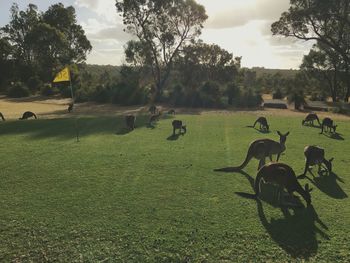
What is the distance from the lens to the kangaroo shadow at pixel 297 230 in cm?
667

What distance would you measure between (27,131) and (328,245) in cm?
1696

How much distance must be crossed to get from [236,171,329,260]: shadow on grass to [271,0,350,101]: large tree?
31758mm

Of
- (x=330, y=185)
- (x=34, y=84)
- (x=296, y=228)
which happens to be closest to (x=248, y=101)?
(x=330, y=185)

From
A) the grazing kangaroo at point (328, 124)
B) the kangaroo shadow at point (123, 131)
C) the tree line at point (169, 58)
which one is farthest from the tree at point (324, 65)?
the kangaroo shadow at point (123, 131)

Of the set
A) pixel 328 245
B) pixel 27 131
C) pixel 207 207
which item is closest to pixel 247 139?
pixel 207 207

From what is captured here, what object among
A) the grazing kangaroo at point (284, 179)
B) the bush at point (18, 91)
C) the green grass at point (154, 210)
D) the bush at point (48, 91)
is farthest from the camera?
the bush at point (48, 91)

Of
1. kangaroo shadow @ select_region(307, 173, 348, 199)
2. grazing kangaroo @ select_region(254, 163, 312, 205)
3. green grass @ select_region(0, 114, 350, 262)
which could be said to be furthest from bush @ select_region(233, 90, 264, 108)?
grazing kangaroo @ select_region(254, 163, 312, 205)

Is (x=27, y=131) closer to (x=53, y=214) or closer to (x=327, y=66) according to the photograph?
(x=53, y=214)

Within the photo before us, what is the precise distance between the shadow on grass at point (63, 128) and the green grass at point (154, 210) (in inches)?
154

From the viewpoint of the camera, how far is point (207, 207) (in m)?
8.45

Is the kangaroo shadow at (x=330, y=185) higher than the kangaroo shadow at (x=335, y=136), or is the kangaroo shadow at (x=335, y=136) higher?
the kangaroo shadow at (x=335, y=136)

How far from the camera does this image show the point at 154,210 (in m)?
8.27

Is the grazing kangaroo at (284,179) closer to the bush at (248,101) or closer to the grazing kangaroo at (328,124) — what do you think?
the grazing kangaroo at (328,124)

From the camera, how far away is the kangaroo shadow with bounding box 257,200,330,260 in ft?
21.9
